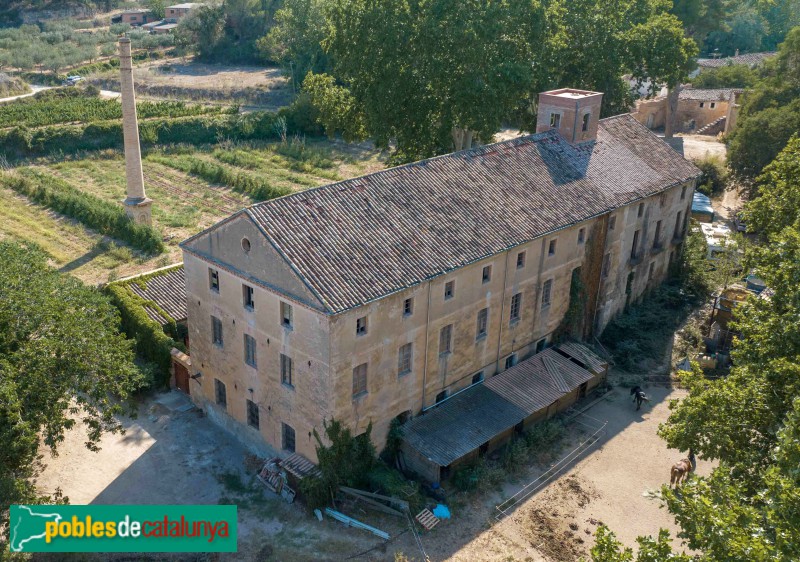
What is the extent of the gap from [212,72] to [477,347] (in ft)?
320

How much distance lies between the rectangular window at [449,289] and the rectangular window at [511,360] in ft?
21.6

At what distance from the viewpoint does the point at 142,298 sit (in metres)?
42.6

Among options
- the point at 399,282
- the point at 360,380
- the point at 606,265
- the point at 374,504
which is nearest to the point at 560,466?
the point at 374,504

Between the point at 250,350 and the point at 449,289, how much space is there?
8.95 metres

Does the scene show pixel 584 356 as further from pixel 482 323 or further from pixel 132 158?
pixel 132 158

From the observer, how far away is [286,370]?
31.9 meters

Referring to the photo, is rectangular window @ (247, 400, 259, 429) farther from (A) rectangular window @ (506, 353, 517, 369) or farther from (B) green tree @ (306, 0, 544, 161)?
(B) green tree @ (306, 0, 544, 161)

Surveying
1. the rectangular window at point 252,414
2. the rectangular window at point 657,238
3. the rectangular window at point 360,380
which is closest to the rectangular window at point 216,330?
the rectangular window at point 252,414

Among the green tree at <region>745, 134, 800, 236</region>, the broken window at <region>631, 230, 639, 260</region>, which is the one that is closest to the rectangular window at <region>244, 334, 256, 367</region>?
the broken window at <region>631, 230, 639, 260</region>

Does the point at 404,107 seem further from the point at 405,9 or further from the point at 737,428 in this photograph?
the point at 737,428

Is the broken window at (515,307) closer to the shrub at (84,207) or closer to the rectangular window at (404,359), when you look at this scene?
the rectangular window at (404,359)

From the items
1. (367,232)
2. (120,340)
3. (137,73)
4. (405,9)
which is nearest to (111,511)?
(120,340)

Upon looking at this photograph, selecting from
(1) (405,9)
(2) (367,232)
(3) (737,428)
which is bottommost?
(3) (737,428)

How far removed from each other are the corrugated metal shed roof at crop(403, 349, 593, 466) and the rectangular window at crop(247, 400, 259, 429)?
21.7 feet
